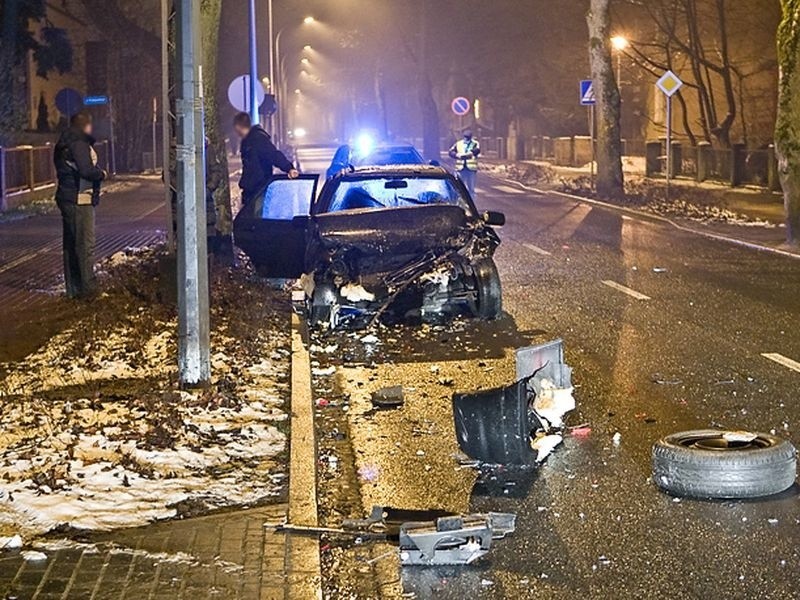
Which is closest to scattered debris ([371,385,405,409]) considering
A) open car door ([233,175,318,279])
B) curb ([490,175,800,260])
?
open car door ([233,175,318,279])

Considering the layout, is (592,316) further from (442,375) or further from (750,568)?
(750,568)

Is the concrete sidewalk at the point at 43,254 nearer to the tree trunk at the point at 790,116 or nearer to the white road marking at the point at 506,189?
the white road marking at the point at 506,189

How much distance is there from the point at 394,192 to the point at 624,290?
315 cm

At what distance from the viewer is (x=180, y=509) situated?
7051mm

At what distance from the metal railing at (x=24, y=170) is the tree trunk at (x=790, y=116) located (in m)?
18.6

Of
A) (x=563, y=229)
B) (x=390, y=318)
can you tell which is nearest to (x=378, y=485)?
(x=390, y=318)

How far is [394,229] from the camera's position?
13844 millimetres

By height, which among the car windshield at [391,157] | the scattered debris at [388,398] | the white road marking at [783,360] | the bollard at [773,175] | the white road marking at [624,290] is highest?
the car windshield at [391,157]

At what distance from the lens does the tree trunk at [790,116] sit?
21.9 m

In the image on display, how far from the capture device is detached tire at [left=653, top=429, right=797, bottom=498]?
7164mm

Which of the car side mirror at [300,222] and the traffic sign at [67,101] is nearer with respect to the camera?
the car side mirror at [300,222]

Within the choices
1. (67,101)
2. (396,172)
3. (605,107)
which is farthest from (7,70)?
(396,172)

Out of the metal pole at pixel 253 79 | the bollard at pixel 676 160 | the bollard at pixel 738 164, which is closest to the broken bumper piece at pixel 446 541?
the metal pole at pixel 253 79

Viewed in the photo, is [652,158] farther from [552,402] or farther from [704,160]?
[552,402]
